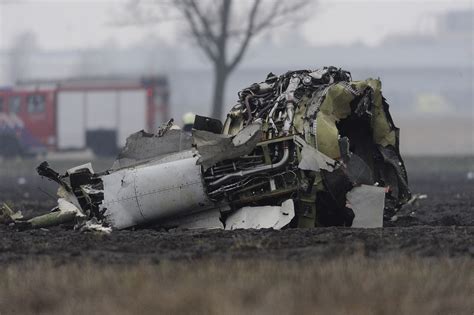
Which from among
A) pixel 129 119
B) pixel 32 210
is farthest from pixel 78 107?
pixel 32 210

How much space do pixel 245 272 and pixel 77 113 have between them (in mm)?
36342

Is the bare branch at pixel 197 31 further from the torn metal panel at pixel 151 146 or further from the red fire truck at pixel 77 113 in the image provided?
the torn metal panel at pixel 151 146

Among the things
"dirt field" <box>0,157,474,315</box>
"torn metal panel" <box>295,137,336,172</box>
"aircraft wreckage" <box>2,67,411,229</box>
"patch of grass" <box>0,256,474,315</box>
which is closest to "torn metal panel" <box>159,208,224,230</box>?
"aircraft wreckage" <box>2,67,411,229</box>

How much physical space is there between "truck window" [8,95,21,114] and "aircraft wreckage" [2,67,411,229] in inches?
1191

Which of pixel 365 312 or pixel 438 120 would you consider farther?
pixel 438 120

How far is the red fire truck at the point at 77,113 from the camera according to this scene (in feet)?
143

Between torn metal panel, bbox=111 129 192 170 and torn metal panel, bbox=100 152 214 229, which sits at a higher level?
torn metal panel, bbox=111 129 192 170

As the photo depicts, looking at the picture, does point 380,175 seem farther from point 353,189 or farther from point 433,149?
point 433,149

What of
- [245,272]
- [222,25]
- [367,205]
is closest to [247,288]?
[245,272]

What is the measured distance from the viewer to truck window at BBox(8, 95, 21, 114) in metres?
43.8

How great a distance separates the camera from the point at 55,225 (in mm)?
13984

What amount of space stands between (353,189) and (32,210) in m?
6.12

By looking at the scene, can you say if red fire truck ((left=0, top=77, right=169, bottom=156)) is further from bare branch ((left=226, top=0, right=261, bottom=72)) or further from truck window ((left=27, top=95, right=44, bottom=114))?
bare branch ((left=226, top=0, right=261, bottom=72))

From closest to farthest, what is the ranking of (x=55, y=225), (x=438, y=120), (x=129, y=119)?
1. (x=55, y=225)
2. (x=129, y=119)
3. (x=438, y=120)
